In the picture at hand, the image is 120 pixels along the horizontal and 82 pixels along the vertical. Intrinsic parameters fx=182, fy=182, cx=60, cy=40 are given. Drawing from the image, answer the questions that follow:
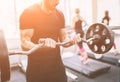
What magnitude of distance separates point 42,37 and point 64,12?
2.88 meters

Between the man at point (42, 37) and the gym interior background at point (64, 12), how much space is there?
1833 millimetres

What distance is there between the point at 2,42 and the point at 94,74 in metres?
2.36

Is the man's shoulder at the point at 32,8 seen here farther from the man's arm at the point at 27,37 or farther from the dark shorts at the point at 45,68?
the dark shorts at the point at 45,68

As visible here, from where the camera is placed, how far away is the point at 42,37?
6.03ft

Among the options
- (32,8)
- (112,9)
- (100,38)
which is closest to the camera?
(32,8)

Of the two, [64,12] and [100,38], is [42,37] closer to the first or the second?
[100,38]

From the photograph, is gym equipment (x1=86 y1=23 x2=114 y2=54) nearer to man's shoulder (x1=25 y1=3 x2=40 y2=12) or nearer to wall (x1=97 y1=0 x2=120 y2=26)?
man's shoulder (x1=25 y1=3 x2=40 y2=12)

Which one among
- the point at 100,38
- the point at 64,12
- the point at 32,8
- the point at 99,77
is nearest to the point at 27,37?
the point at 32,8

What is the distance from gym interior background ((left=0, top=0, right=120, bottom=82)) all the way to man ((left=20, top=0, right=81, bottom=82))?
1.83 metres

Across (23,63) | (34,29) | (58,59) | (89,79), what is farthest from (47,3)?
(23,63)

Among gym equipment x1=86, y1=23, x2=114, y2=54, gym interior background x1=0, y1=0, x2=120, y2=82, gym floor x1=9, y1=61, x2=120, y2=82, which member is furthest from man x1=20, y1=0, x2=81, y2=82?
gym interior background x1=0, y1=0, x2=120, y2=82

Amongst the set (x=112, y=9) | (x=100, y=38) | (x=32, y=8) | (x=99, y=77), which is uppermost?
(x=112, y=9)

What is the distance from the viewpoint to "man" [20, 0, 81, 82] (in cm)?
177

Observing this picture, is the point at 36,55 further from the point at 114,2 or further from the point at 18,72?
the point at 114,2
